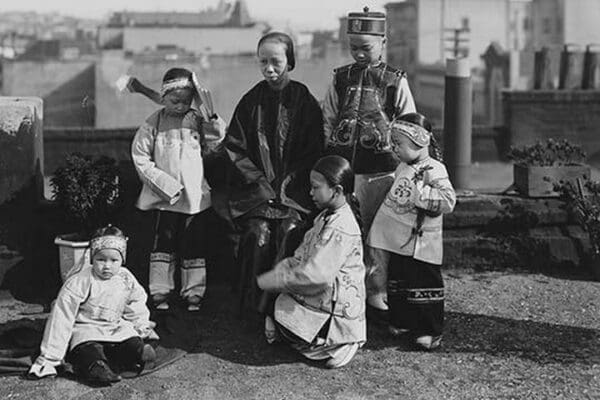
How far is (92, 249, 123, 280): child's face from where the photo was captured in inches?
203

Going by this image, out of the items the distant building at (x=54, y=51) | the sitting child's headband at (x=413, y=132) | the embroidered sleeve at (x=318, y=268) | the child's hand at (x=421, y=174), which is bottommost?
the embroidered sleeve at (x=318, y=268)

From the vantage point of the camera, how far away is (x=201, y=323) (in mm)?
5988

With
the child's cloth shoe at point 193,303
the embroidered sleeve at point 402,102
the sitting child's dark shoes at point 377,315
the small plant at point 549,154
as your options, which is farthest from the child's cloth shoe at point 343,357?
the small plant at point 549,154

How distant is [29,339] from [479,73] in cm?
3933

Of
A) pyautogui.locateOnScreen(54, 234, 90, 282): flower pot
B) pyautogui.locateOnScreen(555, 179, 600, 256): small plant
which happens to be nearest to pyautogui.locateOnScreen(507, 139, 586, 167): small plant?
pyautogui.locateOnScreen(555, 179, 600, 256): small plant

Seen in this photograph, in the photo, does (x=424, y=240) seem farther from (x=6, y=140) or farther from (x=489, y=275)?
(x=6, y=140)

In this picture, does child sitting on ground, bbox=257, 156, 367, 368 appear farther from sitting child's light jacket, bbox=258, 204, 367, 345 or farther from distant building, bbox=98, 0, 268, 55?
distant building, bbox=98, 0, 268, 55

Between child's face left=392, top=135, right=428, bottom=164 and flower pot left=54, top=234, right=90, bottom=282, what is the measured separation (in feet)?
7.10

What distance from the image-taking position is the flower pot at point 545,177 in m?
7.29

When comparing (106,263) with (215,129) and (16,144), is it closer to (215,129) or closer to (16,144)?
(215,129)

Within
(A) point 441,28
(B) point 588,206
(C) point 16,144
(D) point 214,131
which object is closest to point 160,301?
(D) point 214,131

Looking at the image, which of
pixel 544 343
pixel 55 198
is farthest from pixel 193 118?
pixel 544 343

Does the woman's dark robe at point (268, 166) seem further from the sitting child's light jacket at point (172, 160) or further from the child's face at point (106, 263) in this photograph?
the child's face at point (106, 263)

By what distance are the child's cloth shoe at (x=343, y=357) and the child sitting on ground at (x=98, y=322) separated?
1.00 meters
